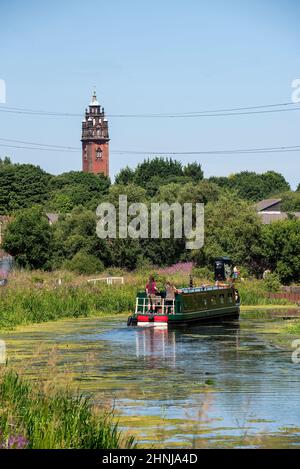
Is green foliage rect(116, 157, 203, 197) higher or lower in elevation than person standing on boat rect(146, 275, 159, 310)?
higher

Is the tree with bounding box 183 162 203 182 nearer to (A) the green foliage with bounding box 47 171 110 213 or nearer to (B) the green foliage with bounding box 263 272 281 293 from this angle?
(A) the green foliage with bounding box 47 171 110 213

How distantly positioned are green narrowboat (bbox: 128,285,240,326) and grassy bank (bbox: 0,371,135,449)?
85.1 feet

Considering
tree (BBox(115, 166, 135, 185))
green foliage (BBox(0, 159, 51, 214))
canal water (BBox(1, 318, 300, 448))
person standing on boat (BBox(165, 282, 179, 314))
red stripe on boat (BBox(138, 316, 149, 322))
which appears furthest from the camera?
tree (BBox(115, 166, 135, 185))

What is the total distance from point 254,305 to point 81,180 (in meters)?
103

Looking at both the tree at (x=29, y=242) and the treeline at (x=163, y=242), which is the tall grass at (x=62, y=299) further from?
the tree at (x=29, y=242)

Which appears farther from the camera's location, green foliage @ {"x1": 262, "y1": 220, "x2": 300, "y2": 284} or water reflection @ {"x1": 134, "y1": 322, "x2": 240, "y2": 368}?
green foliage @ {"x1": 262, "y1": 220, "x2": 300, "y2": 284}

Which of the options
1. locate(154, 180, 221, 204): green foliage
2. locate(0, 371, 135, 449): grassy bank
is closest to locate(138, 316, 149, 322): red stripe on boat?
locate(0, 371, 135, 449): grassy bank

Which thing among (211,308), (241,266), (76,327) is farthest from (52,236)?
(76,327)

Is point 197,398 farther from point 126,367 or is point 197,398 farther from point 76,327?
point 76,327

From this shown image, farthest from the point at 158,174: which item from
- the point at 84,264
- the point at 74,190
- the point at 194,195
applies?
the point at 84,264

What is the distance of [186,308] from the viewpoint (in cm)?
4862

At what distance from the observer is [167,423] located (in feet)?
72.1

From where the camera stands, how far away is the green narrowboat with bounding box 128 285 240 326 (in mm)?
46406

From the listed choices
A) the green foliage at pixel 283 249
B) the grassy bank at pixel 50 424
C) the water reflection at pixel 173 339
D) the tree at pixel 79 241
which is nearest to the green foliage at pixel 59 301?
the water reflection at pixel 173 339
